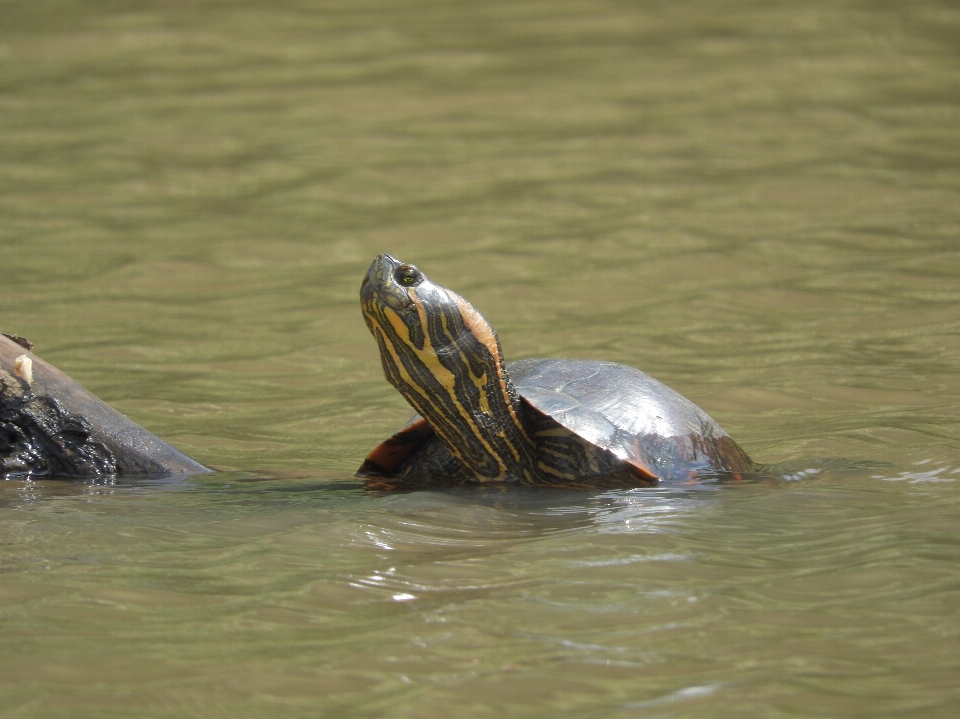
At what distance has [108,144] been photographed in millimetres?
9219

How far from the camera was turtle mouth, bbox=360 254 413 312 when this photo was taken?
3781 millimetres

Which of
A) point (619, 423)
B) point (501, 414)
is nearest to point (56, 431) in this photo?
point (501, 414)

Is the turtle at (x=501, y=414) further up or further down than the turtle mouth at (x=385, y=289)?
further down

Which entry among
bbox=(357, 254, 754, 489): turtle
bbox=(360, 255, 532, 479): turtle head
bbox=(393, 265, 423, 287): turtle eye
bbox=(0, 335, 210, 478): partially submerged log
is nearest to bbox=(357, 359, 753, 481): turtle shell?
bbox=(357, 254, 754, 489): turtle

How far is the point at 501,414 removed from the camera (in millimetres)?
4027

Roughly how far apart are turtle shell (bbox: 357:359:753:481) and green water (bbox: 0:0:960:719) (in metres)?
0.22

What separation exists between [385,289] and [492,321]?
109 inches

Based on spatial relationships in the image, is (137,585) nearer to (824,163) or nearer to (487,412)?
(487,412)

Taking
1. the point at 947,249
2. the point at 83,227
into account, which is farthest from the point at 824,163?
the point at 83,227

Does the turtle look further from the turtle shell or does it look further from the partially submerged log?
the partially submerged log

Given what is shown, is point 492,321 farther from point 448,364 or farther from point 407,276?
point 407,276

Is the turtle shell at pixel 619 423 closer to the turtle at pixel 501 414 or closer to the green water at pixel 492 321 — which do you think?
the turtle at pixel 501 414

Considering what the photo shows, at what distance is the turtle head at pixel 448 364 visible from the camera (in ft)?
12.5

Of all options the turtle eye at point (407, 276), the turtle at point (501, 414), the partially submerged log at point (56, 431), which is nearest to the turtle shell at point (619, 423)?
the turtle at point (501, 414)
